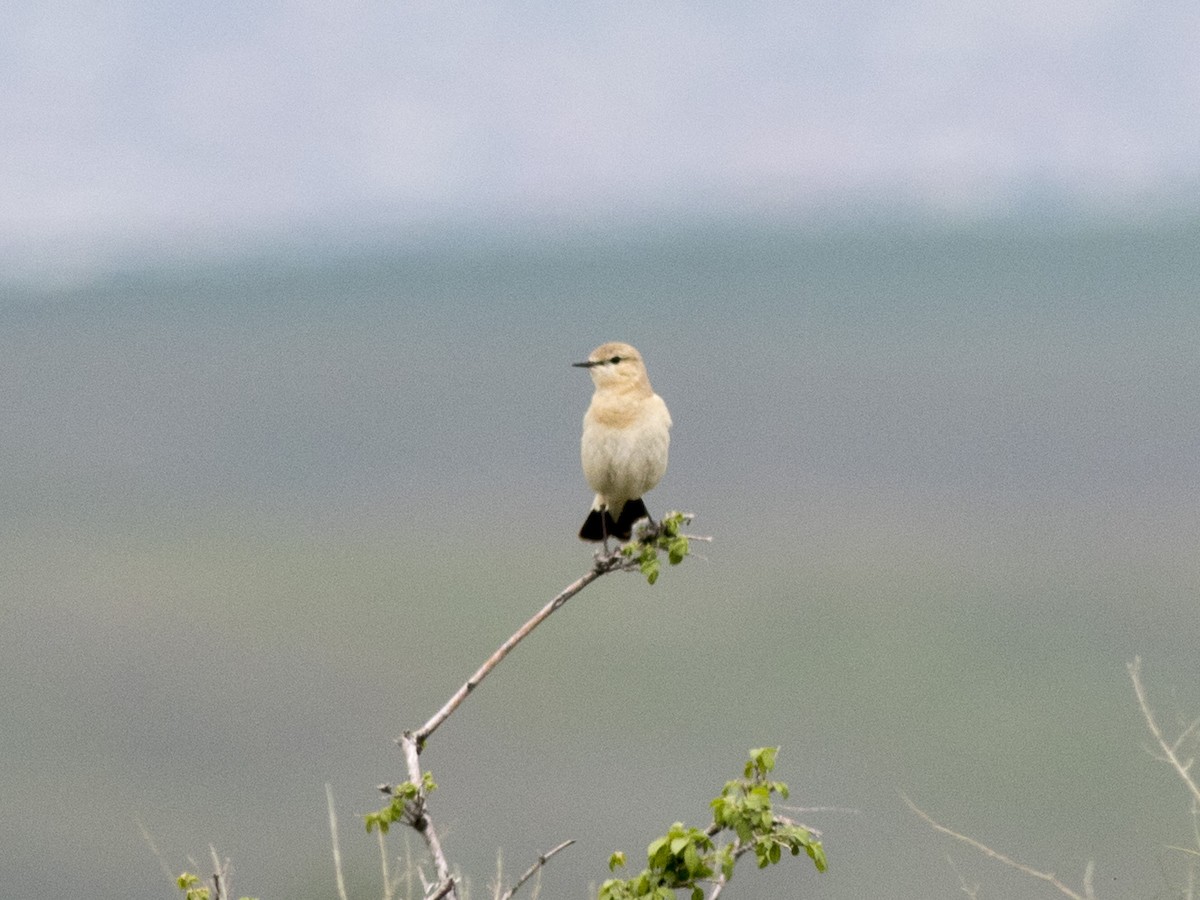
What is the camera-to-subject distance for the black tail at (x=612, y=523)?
6645mm

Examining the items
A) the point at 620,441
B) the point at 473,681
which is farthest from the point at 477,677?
the point at 620,441

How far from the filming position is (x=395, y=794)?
12.4 feet

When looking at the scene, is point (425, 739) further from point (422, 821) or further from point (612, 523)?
point (612, 523)

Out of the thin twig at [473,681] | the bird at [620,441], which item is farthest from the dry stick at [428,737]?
the bird at [620,441]

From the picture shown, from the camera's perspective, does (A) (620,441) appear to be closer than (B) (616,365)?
Yes

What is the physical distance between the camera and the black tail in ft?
21.8

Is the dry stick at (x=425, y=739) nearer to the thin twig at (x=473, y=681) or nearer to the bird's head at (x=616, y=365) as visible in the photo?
the thin twig at (x=473, y=681)

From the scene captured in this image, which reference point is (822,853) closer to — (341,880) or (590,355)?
(341,880)

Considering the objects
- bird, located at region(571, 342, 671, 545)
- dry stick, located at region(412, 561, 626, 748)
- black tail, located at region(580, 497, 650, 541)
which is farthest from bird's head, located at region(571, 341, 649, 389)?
dry stick, located at region(412, 561, 626, 748)

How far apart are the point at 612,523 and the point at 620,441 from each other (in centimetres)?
45

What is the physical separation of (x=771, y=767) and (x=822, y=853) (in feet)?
0.79

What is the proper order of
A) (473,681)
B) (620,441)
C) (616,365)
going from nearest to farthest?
(473,681), (620,441), (616,365)

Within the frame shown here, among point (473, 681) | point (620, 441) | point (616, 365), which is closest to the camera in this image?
point (473, 681)

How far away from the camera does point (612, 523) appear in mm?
6680
